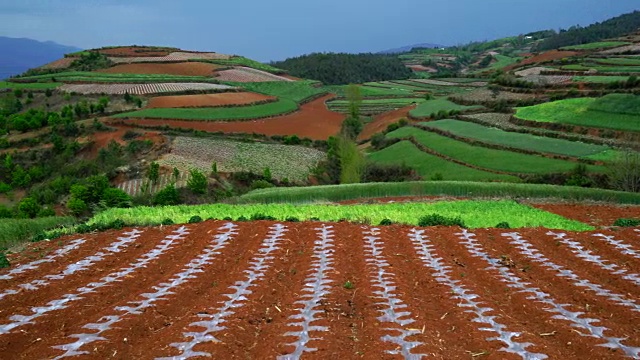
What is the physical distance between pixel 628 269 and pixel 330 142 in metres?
51.4

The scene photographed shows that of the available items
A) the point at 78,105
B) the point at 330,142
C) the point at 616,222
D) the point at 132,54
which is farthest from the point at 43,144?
the point at 132,54

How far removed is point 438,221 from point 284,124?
5830cm

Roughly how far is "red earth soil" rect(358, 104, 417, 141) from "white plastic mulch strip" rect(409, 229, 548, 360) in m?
57.7

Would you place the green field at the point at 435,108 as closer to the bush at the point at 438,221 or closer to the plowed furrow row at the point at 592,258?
the bush at the point at 438,221

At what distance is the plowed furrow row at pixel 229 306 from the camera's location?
32.0ft

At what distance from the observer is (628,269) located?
1531 centimetres

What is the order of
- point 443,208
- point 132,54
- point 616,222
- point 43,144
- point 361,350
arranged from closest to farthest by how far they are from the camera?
point 361,350 → point 616,222 → point 443,208 → point 43,144 → point 132,54

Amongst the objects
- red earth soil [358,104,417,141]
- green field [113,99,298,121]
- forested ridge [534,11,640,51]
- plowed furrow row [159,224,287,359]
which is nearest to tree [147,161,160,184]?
green field [113,99,298,121]

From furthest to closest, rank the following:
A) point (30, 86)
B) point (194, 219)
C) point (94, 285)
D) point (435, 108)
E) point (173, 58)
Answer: point (173, 58) → point (30, 86) → point (435, 108) → point (194, 219) → point (94, 285)

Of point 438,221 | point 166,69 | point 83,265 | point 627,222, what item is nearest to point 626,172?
point 627,222

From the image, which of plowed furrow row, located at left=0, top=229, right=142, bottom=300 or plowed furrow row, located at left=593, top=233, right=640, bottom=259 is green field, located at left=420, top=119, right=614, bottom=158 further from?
plowed furrow row, located at left=0, top=229, right=142, bottom=300

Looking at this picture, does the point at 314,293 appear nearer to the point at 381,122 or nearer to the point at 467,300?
the point at 467,300

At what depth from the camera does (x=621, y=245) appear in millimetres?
17875

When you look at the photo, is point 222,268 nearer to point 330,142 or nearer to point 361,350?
point 361,350
